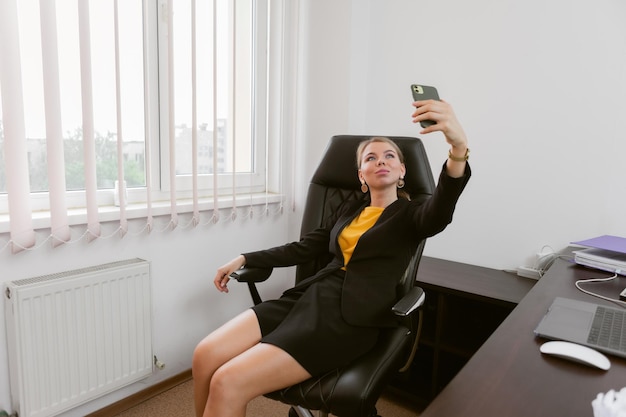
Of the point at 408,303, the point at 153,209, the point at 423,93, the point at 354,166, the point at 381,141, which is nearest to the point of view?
the point at 423,93

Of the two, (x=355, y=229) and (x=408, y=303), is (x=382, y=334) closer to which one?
(x=408, y=303)

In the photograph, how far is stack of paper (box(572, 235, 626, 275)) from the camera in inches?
56.2

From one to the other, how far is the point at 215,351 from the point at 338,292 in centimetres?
42

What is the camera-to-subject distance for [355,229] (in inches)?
59.3

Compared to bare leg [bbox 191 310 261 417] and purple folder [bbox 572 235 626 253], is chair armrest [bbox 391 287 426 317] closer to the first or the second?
bare leg [bbox 191 310 261 417]

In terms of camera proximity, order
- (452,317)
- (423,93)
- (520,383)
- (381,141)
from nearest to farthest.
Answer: (520,383)
(423,93)
(381,141)
(452,317)

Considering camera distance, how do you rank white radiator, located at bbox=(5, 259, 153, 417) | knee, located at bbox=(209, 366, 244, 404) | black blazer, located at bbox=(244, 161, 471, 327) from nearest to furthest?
knee, located at bbox=(209, 366, 244, 404) → black blazer, located at bbox=(244, 161, 471, 327) → white radiator, located at bbox=(5, 259, 153, 417)

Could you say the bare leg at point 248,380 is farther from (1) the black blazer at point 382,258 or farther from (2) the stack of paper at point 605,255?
(2) the stack of paper at point 605,255

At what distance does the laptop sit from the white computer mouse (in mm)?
34

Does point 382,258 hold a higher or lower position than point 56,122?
lower

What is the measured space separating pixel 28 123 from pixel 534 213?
2027 millimetres

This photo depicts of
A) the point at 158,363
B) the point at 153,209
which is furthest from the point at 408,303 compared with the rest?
the point at 158,363

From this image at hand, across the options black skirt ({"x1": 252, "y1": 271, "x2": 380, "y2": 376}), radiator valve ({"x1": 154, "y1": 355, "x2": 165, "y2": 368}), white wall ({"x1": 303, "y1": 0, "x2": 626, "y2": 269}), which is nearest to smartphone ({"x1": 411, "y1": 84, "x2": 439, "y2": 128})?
black skirt ({"x1": 252, "y1": 271, "x2": 380, "y2": 376})

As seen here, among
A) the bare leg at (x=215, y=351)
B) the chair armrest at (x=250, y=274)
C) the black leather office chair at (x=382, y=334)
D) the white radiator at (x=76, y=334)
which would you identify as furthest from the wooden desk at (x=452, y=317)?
the white radiator at (x=76, y=334)
